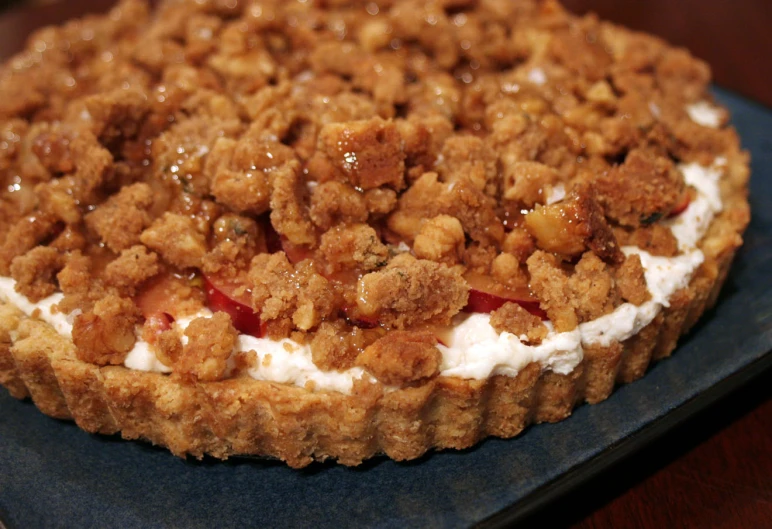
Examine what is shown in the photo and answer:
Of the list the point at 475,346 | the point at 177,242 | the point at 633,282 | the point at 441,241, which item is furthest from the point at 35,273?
the point at 633,282

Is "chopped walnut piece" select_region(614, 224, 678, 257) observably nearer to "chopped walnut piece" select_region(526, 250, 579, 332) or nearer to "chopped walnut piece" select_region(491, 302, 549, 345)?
"chopped walnut piece" select_region(526, 250, 579, 332)

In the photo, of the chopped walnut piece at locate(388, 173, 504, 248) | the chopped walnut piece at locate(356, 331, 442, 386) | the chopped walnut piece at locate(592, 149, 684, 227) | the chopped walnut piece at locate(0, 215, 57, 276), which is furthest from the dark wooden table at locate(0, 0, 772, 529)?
the chopped walnut piece at locate(0, 215, 57, 276)

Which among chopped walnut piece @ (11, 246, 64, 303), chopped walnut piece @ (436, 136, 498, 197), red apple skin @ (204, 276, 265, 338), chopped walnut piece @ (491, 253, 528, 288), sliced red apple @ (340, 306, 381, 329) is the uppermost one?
chopped walnut piece @ (436, 136, 498, 197)

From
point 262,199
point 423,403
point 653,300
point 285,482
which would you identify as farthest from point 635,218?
point 285,482

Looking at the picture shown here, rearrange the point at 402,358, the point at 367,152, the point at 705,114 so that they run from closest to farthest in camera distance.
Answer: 1. the point at 402,358
2. the point at 367,152
3. the point at 705,114

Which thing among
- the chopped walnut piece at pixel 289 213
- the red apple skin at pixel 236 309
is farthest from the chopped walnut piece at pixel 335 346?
the chopped walnut piece at pixel 289 213

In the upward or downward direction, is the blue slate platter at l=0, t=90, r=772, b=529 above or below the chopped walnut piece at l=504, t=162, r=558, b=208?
below

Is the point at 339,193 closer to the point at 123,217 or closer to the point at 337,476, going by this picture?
the point at 123,217
